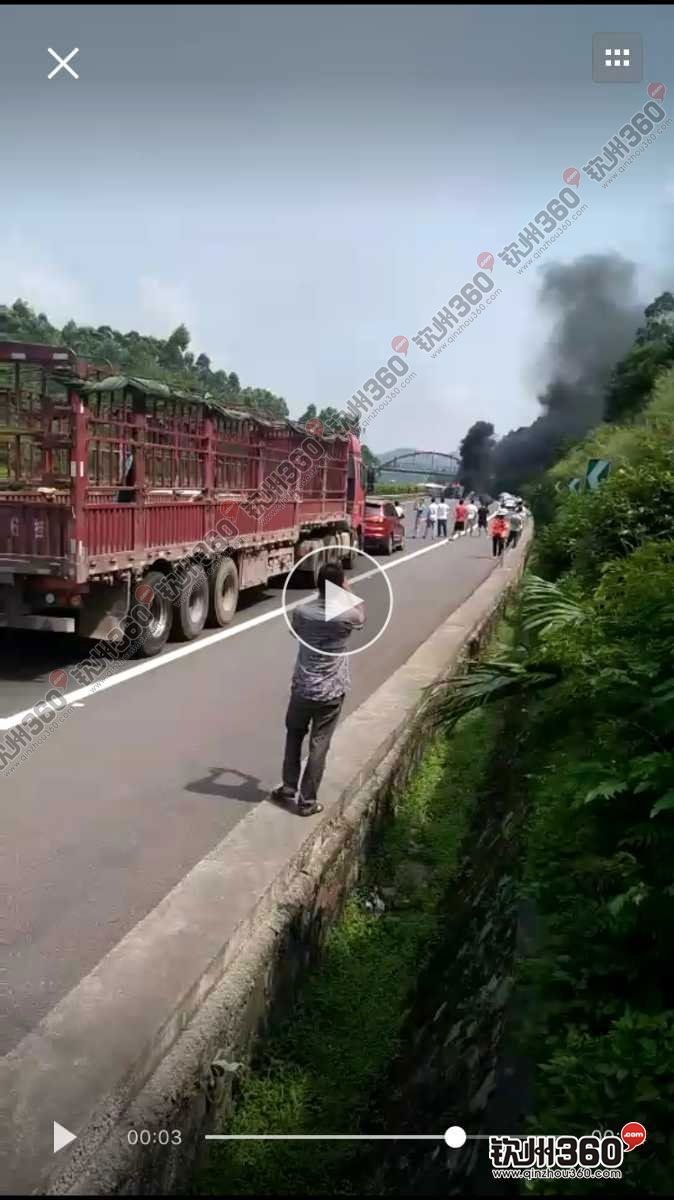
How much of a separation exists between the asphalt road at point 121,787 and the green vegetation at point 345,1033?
32.8 inches

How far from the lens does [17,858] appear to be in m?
4.70

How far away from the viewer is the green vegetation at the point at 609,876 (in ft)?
6.29

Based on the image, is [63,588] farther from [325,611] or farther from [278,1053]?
[278,1053]

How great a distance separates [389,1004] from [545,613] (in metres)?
1.98

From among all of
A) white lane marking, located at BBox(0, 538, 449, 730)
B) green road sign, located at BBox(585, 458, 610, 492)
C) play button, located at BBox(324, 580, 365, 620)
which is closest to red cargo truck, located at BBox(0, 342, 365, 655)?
white lane marking, located at BBox(0, 538, 449, 730)

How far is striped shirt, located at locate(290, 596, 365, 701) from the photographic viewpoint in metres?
5.05

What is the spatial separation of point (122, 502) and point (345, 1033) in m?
6.47

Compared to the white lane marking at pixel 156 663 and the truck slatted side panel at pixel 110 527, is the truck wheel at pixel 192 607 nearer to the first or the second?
the white lane marking at pixel 156 663

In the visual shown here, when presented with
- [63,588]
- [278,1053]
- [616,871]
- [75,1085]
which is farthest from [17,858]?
[63,588]

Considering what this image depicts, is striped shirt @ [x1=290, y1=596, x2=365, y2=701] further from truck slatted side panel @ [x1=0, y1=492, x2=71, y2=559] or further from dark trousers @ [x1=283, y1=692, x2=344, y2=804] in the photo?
truck slatted side panel @ [x1=0, y1=492, x2=71, y2=559]

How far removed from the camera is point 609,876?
93.3 inches

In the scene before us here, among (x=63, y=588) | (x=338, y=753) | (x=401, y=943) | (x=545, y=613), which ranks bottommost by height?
(x=401, y=943)
